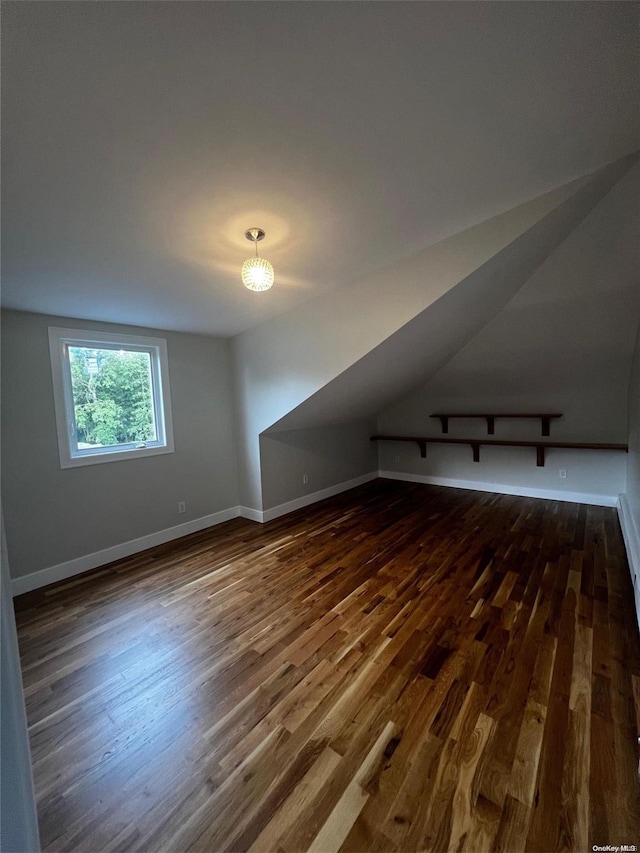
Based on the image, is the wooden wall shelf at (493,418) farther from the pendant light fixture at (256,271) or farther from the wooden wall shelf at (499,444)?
the pendant light fixture at (256,271)

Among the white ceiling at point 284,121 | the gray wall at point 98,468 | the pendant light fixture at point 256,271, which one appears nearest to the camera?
the white ceiling at point 284,121

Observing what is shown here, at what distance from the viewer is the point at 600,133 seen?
151cm

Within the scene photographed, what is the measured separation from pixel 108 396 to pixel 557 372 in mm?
5048

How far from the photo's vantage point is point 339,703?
159 centimetres

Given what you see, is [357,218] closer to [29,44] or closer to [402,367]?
[29,44]

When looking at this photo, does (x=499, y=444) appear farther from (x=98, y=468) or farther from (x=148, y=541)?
(x=98, y=468)

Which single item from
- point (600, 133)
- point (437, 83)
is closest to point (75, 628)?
point (437, 83)

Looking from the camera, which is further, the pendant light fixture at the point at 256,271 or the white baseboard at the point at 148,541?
the white baseboard at the point at 148,541

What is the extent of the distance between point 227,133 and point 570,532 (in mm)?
4338

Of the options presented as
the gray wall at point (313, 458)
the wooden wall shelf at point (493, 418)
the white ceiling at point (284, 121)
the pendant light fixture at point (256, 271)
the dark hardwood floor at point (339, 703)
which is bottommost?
the dark hardwood floor at point (339, 703)

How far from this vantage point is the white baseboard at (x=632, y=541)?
222 cm

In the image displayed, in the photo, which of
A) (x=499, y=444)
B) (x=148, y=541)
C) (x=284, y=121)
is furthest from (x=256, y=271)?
(x=499, y=444)

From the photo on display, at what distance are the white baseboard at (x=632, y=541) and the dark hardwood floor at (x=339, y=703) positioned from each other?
0.14m

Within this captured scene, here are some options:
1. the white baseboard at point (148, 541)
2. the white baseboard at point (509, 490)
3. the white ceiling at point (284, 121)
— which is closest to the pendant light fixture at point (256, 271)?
the white ceiling at point (284, 121)
